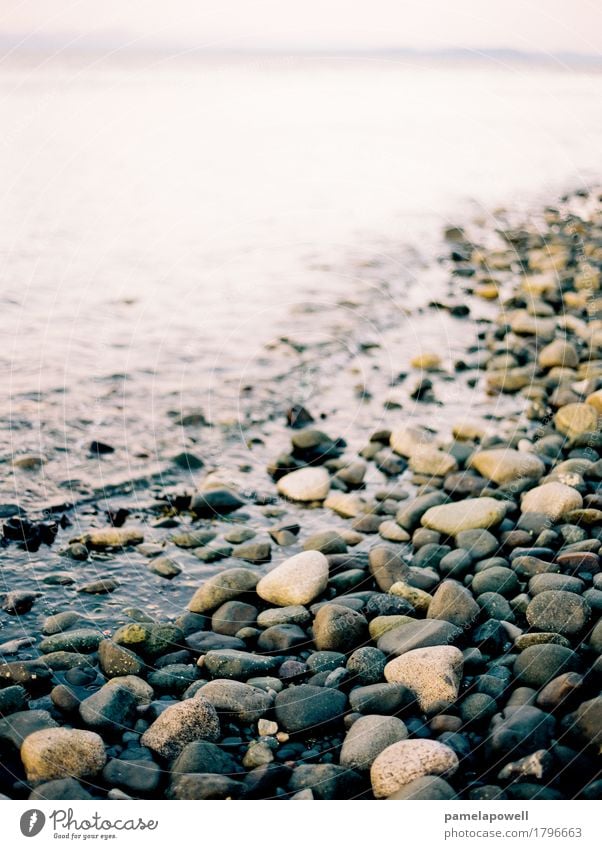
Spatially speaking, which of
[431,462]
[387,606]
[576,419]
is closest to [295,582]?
[387,606]

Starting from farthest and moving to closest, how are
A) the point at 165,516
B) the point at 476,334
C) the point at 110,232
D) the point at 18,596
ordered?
the point at 110,232 < the point at 476,334 < the point at 165,516 < the point at 18,596

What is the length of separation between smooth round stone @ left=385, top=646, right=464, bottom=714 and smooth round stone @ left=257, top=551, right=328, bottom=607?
2.08 feet

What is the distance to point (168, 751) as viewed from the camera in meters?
2.67

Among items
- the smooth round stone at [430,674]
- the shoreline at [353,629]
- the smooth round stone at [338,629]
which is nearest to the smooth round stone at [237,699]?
the shoreline at [353,629]

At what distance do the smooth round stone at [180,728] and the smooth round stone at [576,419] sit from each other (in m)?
2.73

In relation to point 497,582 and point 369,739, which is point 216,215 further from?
point 369,739

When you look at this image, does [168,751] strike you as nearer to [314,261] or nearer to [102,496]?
[102,496]

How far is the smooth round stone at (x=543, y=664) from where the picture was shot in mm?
2785

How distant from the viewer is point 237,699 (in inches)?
112

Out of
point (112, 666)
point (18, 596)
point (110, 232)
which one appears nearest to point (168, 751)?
point (112, 666)

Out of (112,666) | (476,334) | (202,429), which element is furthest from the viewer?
(476,334)

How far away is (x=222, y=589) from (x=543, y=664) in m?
1.37

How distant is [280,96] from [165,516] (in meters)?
7.74
